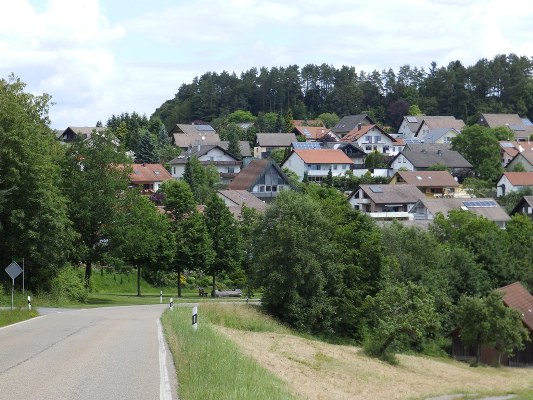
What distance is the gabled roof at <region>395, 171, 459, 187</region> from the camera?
108m

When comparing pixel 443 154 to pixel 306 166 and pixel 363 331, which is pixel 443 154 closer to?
pixel 306 166

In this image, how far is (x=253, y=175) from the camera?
104500 mm

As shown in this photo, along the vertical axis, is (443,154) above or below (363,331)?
above

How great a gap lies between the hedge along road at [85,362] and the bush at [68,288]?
17.1m

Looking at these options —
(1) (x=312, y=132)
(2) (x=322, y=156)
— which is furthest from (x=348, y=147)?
(1) (x=312, y=132)

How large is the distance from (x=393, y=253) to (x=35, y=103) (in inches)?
972

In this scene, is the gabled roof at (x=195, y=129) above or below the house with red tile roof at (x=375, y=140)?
above

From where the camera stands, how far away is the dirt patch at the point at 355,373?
25675mm

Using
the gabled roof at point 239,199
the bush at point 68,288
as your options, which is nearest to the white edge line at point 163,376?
the bush at point 68,288

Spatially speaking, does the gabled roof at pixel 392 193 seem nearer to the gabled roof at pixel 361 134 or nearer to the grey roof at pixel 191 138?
the gabled roof at pixel 361 134

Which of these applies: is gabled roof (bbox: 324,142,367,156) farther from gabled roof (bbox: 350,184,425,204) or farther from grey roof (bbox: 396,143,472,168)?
gabled roof (bbox: 350,184,425,204)

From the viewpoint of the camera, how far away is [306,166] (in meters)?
118

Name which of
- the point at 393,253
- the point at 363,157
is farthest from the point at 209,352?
the point at 363,157

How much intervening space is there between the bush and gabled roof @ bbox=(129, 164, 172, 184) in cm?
5289
